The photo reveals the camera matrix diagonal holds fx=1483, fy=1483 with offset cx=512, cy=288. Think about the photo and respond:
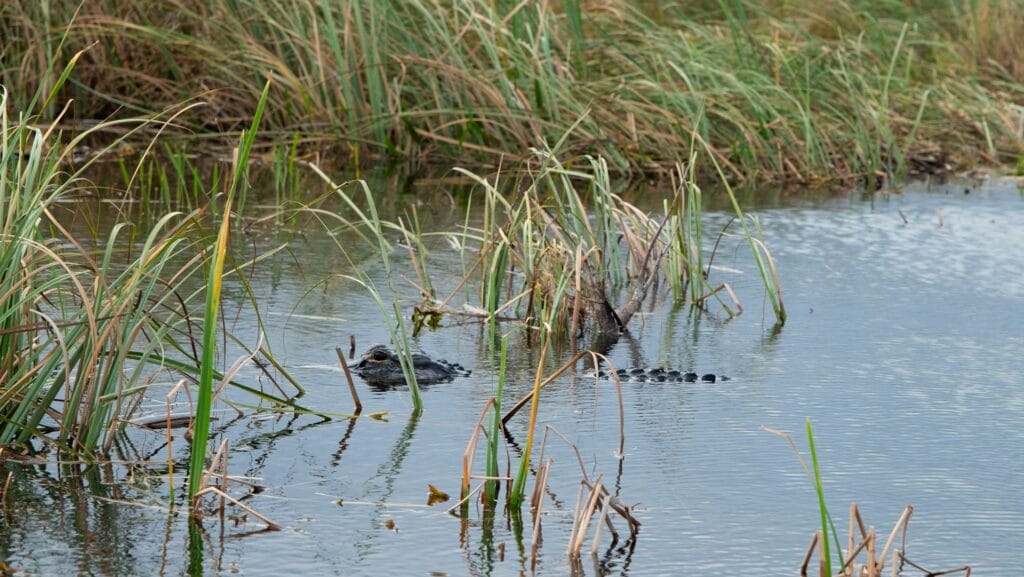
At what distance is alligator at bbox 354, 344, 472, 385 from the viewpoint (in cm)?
461

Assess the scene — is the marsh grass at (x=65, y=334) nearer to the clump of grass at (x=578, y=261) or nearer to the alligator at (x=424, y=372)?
the alligator at (x=424, y=372)

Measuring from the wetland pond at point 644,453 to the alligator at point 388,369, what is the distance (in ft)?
0.20

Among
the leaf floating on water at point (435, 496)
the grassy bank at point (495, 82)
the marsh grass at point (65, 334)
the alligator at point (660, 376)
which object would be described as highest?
the grassy bank at point (495, 82)

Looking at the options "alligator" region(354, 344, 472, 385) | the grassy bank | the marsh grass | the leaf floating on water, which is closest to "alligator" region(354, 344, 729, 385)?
"alligator" region(354, 344, 472, 385)

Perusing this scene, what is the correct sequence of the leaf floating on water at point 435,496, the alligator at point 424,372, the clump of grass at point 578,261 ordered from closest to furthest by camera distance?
the leaf floating on water at point 435,496
the alligator at point 424,372
the clump of grass at point 578,261

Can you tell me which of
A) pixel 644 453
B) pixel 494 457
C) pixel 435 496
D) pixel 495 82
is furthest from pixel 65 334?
pixel 495 82

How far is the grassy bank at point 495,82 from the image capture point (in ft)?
31.1

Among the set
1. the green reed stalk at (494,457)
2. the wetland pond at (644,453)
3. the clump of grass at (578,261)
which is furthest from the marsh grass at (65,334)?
→ the clump of grass at (578,261)

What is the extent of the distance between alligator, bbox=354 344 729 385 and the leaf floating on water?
1.11 meters

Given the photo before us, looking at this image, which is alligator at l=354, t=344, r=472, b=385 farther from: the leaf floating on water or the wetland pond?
the leaf floating on water

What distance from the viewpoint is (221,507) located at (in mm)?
3275

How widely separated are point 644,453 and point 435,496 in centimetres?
67

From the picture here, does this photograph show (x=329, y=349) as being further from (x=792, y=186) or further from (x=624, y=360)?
(x=792, y=186)

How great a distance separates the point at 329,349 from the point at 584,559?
2.06 m
